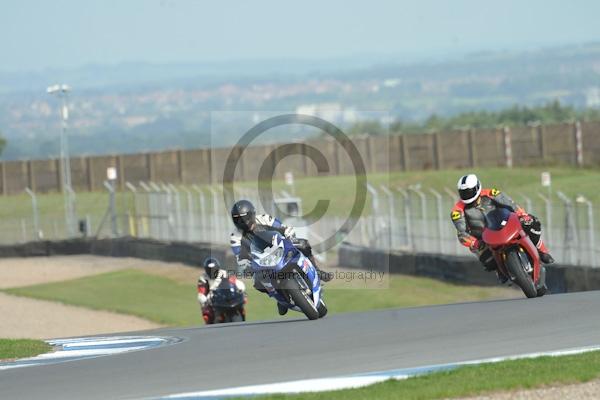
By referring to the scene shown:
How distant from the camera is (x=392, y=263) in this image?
34812 millimetres

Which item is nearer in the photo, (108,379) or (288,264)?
(108,379)

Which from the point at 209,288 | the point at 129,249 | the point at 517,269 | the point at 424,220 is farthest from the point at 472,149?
the point at 517,269

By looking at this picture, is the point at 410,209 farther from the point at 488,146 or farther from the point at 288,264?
the point at 488,146

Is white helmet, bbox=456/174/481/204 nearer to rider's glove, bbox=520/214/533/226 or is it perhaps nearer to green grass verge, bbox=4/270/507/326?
rider's glove, bbox=520/214/533/226

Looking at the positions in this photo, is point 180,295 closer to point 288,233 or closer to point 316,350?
point 288,233

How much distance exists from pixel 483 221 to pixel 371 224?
20911mm

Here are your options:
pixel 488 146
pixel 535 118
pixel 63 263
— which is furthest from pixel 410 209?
pixel 535 118

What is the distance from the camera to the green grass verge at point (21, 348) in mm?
14922

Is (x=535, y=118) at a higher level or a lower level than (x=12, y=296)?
higher

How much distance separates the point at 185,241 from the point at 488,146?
123 feet

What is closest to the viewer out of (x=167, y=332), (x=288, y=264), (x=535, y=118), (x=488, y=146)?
(x=288, y=264)

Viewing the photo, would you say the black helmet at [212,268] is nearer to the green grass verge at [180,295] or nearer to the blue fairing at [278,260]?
the blue fairing at [278,260]

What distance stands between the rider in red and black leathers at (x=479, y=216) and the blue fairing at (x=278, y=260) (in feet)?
5.82

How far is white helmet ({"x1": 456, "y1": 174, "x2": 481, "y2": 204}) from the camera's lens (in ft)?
54.0
